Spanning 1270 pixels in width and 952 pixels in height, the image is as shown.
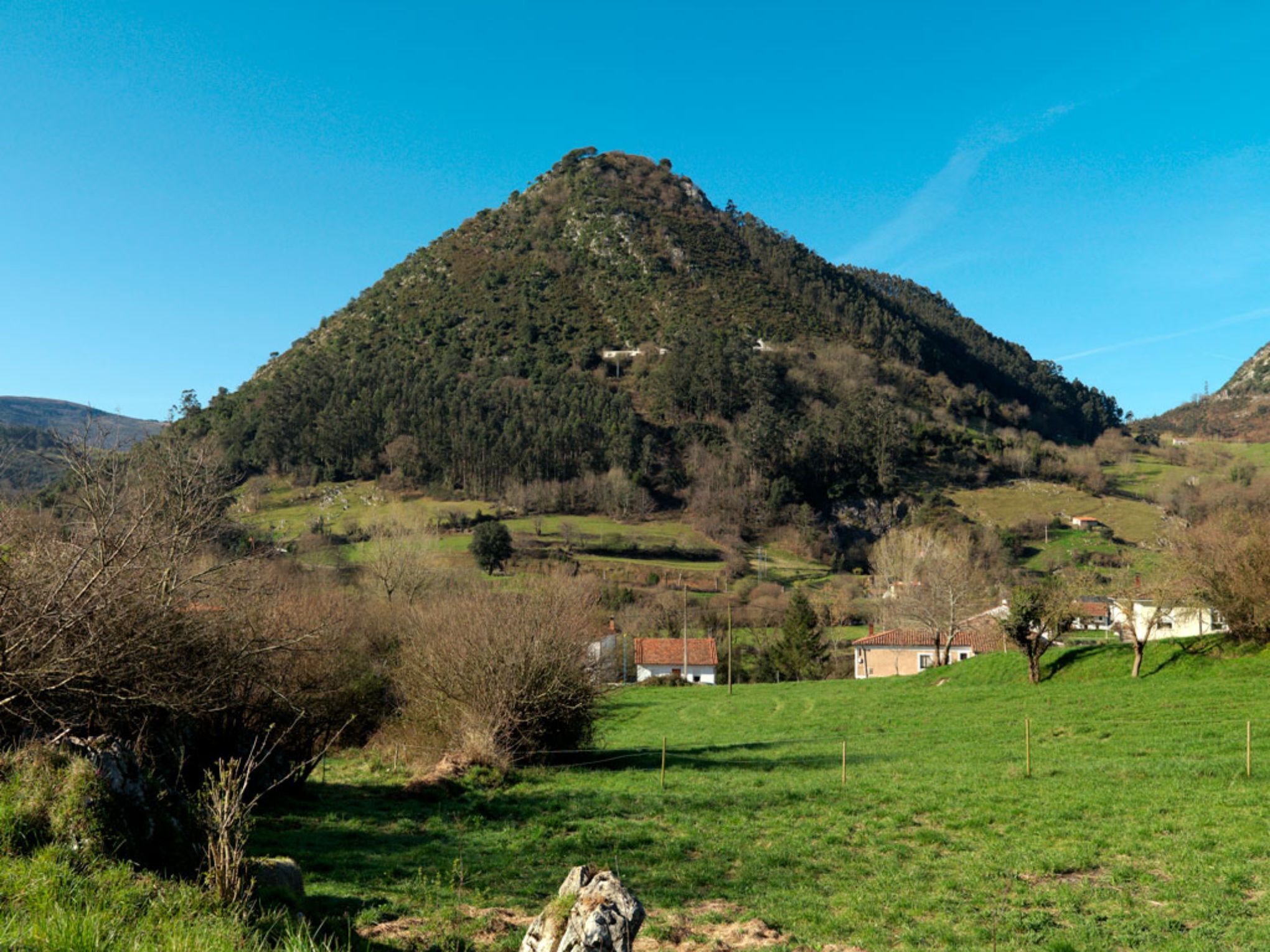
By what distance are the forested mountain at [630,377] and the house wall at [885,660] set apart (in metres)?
55.6

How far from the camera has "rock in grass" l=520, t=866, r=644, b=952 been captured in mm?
4707

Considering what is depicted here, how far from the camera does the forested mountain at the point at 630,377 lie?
11762 cm

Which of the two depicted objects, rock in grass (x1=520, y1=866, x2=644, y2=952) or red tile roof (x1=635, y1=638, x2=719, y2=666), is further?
red tile roof (x1=635, y1=638, x2=719, y2=666)

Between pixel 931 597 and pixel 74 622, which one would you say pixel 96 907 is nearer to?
pixel 74 622

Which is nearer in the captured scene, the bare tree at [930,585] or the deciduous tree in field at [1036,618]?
the deciduous tree in field at [1036,618]

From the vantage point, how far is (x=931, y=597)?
158 ft

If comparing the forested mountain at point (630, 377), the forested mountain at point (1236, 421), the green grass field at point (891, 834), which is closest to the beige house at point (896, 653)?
the green grass field at point (891, 834)

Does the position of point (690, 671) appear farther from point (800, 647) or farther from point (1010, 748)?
point (1010, 748)

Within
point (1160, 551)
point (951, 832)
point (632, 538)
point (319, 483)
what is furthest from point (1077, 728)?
point (319, 483)

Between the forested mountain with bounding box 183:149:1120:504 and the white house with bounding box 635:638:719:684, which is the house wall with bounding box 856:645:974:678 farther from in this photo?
the forested mountain with bounding box 183:149:1120:504

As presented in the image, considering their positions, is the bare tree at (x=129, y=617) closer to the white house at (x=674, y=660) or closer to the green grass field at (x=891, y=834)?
the green grass field at (x=891, y=834)

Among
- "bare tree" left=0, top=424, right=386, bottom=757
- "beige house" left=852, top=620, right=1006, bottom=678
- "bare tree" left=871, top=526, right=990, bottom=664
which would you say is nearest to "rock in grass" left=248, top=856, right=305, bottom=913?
"bare tree" left=0, top=424, right=386, bottom=757

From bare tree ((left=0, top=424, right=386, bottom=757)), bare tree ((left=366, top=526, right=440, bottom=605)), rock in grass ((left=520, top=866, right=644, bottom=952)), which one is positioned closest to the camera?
rock in grass ((left=520, top=866, right=644, bottom=952))

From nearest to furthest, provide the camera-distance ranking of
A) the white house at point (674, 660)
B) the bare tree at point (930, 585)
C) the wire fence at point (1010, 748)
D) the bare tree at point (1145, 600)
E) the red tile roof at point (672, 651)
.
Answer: the wire fence at point (1010, 748), the bare tree at point (1145, 600), the bare tree at point (930, 585), the white house at point (674, 660), the red tile roof at point (672, 651)
